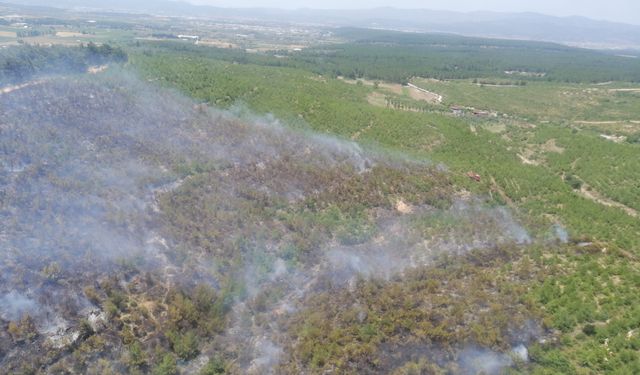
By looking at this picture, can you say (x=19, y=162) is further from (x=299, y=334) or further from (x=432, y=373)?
(x=432, y=373)

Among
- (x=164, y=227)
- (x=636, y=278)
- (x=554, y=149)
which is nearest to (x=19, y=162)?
(x=164, y=227)

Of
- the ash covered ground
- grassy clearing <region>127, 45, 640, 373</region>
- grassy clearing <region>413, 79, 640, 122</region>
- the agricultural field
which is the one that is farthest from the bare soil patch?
grassy clearing <region>413, 79, 640, 122</region>

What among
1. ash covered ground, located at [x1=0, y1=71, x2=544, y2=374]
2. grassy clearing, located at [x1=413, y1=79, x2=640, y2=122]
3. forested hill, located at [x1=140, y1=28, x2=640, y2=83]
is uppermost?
forested hill, located at [x1=140, y1=28, x2=640, y2=83]

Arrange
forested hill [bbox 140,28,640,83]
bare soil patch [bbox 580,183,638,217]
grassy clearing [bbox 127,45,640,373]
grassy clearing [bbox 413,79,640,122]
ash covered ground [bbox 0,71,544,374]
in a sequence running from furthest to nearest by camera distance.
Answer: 1. forested hill [bbox 140,28,640,83]
2. grassy clearing [bbox 413,79,640,122]
3. bare soil patch [bbox 580,183,638,217]
4. grassy clearing [bbox 127,45,640,373]
5. ash covered ground [bbox 0,71,544,374]

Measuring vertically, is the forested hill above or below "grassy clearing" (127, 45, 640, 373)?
above

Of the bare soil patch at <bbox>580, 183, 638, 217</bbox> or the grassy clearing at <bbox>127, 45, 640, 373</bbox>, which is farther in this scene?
the bare soil patch at <bbox>580, 183, 638, 217</bbox>

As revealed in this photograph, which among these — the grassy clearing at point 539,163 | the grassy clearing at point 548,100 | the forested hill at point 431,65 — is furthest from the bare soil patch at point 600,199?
the forested hill at point 431,65

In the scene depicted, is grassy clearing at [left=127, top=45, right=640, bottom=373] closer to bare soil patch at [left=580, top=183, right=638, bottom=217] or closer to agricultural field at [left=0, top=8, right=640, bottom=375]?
agricultural field at [left=0, top=8, right=640, bottom=375]

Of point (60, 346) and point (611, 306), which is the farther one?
point (611, 306)
